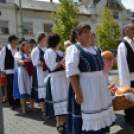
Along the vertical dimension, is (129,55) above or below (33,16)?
below

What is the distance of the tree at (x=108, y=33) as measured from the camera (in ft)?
58.6

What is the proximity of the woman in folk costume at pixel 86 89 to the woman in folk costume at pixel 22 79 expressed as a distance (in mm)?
2513

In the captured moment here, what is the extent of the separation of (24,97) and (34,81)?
592 mm

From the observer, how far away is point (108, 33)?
18062mm

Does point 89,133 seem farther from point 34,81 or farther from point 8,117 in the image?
point 8,117

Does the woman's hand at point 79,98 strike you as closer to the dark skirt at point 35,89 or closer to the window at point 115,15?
the dark skirt at point 35,89

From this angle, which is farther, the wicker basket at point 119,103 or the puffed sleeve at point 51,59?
the puffed sleeve at point 51,59

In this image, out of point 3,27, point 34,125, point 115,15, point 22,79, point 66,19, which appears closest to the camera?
point 34,125

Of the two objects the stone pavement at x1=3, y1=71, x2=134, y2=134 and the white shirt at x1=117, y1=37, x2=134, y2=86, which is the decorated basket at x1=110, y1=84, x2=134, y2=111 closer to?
the white shirt at x1=117, y1=37, x2=134, y2=86

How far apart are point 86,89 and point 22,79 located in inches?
109

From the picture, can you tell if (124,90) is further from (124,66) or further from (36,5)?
(36,5)

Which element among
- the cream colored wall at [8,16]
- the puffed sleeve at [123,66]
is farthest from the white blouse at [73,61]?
the cream colored wall at [8,16]

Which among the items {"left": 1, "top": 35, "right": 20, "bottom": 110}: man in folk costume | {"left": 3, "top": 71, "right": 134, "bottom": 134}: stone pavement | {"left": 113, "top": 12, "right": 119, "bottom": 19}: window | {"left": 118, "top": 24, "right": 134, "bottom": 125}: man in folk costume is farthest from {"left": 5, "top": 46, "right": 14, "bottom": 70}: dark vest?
{"left": 113, "top": 12, "right": 119, "bottom": 19}: window

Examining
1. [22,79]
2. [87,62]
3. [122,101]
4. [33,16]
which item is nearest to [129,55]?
[122,101]
